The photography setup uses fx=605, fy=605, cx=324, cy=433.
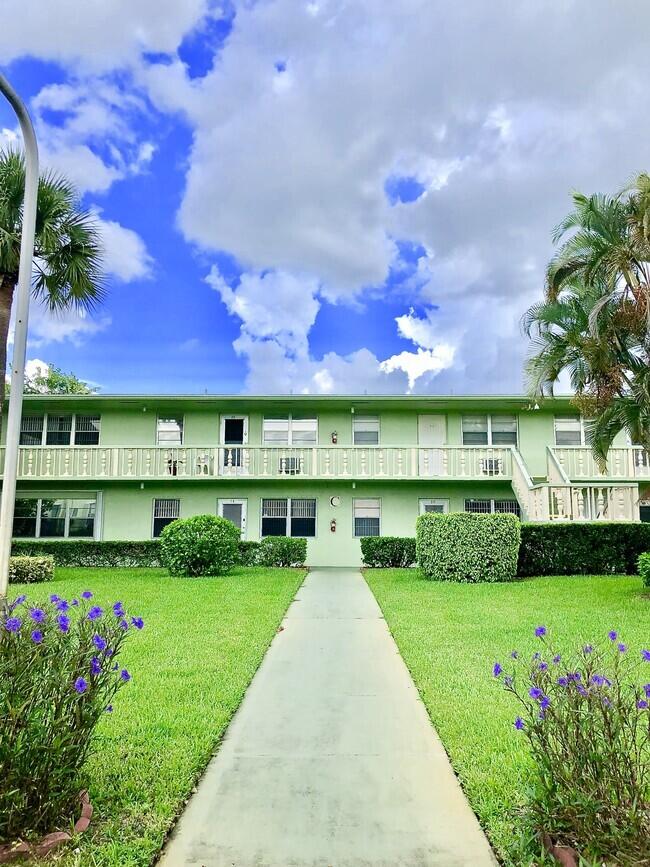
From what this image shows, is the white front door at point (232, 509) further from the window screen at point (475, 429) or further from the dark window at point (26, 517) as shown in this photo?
the window screen at point (475, 429)

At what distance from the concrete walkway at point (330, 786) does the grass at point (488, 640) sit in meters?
0.15

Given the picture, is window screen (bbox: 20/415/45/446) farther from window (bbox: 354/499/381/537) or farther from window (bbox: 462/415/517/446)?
window (bbox: 462/415/517/446)

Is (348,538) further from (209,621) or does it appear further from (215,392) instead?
(209,621)

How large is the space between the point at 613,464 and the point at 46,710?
19124 mm

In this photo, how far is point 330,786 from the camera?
3.74 m

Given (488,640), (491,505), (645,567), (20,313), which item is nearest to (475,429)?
(491,505)

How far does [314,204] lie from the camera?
21844 mm

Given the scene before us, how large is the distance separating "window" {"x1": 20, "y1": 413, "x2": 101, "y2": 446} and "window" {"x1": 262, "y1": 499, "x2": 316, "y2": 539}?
6864mm

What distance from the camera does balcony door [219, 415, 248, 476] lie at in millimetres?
20188

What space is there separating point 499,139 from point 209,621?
52.6ft

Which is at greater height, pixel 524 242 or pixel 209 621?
pixel 524 242

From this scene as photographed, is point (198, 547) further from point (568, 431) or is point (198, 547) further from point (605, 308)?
point (568, 431)

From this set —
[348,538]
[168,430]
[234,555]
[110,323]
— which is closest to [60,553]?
[168,430]

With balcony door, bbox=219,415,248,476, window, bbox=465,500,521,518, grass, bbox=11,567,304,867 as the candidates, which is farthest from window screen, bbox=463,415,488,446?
grass, bbox=11,567,304,867
